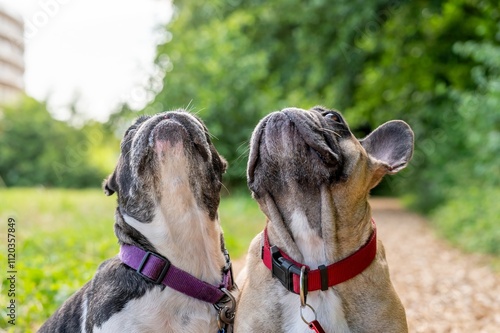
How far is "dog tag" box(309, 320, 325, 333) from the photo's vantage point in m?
2.94

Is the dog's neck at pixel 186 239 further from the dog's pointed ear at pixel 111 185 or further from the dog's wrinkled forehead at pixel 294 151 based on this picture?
the dog's wrinkled forehead at pixel 294 151

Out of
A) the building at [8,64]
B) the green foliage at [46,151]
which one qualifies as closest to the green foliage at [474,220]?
the green foliage at [46,151]

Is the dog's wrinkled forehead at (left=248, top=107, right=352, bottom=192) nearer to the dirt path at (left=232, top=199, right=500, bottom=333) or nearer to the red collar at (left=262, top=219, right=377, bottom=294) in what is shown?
the red collar at (left=262, top=219, right=377, bottom=294)

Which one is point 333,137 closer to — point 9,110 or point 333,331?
point 333,331

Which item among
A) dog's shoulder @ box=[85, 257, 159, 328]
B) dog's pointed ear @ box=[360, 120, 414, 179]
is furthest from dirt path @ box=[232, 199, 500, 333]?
dog's shoulder @ box=[85, 257, 159, 328]

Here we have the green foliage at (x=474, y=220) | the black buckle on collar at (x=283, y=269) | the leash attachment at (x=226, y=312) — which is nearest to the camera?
the black buckle on collar at (x=283, y=269)

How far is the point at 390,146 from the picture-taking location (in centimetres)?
349

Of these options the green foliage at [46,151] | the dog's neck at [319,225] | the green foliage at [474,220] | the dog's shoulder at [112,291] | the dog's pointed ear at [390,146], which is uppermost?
the dog's pointed ear at [390,146]

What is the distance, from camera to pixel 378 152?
3.54 meters

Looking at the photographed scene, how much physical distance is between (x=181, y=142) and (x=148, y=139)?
0.20 meters

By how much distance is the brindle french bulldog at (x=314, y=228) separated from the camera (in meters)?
3.04

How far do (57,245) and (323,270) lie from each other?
5.40 meters

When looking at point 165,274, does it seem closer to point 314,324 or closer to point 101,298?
point 101,298

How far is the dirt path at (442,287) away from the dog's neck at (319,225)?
262 centimetres
